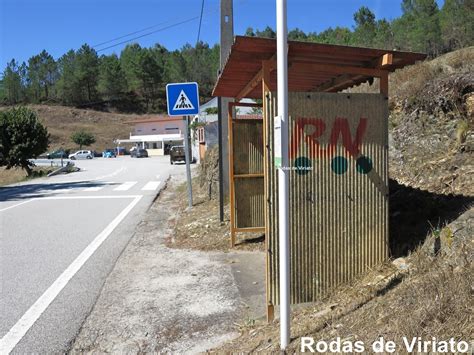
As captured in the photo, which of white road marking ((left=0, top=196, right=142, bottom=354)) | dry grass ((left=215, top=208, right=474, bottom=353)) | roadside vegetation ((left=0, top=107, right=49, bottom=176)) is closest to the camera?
dry grass ((left=215, top=208, right=474, bottom=353))

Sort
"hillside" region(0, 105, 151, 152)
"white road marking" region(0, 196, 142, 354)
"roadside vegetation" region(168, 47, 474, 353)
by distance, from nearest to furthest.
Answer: "roadside vegetation" region(168, 47, 474, 353) → "white road marking" region(0, 196, 142, 354) → "hillside" region(0, 105, 151, 152)

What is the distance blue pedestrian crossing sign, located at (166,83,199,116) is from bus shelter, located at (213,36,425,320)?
19.7 ft

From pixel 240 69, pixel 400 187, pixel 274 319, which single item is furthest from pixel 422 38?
pixel 274 319

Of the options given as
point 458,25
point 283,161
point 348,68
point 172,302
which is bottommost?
point 172,302

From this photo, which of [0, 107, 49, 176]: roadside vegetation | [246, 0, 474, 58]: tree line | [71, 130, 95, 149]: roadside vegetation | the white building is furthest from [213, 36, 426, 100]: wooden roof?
[71, 130, 95, 149]: roadside vegetation

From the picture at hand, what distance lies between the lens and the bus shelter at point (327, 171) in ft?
13.3

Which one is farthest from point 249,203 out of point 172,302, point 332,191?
point 332,191

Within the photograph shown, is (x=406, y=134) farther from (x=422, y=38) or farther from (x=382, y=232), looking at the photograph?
(x=422, y=38)

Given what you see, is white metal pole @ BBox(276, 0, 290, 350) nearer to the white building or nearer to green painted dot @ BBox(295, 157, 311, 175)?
green painted dot @ BBox(295, 157, 311, 175)

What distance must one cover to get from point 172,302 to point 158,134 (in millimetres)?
77930

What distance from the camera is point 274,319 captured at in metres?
4.12

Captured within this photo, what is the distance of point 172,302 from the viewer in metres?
4.90

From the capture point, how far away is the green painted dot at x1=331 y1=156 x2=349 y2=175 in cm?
416

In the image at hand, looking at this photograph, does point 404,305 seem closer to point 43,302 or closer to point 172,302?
point 172,302
